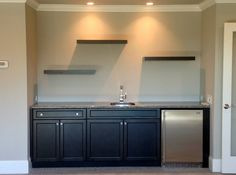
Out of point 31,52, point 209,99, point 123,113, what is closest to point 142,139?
point 123,113

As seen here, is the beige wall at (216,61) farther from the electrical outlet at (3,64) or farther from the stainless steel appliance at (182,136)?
the electrical outlet at (3,64)

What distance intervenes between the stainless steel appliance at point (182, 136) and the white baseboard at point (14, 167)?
2.06 metres

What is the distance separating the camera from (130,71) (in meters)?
6.41

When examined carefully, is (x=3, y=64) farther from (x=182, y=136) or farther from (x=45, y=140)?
(x=182, y=136)

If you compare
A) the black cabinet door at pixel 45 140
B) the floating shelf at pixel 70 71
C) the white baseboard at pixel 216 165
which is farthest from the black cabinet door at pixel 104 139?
the white baseboard at pixel 216 165

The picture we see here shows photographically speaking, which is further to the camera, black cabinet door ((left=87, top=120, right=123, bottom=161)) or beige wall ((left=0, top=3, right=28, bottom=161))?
black cabinet door ((left=87, top=120, right=123, bottom=161))

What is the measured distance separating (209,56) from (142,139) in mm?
1623

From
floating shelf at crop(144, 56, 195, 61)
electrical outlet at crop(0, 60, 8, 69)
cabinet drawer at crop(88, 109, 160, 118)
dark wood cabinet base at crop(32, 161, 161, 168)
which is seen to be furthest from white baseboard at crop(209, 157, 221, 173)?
electrical outlet at crop(0, 60, 8, 69)

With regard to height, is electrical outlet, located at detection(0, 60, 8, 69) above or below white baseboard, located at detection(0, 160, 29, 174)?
above

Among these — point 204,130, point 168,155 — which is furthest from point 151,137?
point 204,130

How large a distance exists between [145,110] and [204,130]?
939 millimetres

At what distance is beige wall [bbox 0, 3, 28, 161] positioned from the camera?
5.54 m

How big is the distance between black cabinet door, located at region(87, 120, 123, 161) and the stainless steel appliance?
677 mm

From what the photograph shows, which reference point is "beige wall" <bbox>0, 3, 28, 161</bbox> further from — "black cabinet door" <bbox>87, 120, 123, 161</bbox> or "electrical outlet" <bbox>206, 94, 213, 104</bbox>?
"electrical outlet" <bbox>206, 94, 213, 104</bbox>
